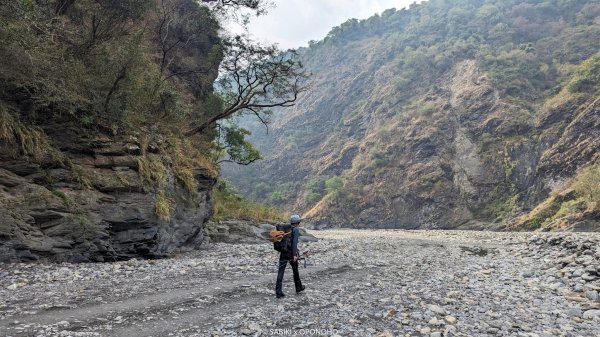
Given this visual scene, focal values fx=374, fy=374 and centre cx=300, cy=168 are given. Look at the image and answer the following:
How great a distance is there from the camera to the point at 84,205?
40.5ft

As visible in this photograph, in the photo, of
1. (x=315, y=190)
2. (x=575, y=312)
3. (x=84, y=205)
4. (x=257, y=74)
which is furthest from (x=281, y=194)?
(x=575, y=312)

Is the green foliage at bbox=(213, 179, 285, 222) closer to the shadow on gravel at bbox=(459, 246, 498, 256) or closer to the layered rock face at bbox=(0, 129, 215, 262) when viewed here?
the layered rock face at bbox=(0, 129, 215, 262)

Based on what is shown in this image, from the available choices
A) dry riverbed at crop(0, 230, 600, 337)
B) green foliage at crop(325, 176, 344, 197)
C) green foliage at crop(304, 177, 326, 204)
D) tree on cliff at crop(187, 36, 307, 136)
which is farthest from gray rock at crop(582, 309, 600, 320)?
green foliage at crop(304, 177, 326, 204)

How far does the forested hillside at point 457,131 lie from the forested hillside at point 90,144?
10275mm

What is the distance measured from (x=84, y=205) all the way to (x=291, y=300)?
8.00m

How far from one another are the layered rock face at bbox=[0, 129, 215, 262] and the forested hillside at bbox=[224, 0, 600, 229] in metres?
12.6

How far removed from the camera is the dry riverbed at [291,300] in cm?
678

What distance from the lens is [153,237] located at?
1404cm

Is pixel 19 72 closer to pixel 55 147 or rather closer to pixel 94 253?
pixel 55 147

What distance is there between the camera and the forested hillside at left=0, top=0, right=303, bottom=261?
36.7 ft

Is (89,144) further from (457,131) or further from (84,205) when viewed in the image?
(457,131)

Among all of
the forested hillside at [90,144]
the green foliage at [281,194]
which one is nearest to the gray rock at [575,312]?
the forested hillside at [90,144]

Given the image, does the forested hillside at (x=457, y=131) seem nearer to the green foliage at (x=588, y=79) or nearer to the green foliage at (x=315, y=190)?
the green foliage at (x=588, y=79)

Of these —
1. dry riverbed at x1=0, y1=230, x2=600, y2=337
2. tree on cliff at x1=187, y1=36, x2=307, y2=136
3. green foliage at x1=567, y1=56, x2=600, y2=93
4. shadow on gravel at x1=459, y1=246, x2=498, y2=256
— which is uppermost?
green foliage at x1=567, y1=56, x2=600, y2=93
